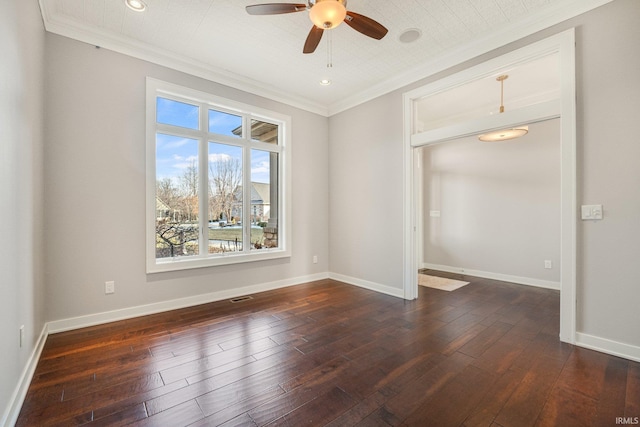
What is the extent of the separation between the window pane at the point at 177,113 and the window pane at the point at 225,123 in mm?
202

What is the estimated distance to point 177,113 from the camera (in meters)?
3.57

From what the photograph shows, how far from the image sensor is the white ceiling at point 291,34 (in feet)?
8.38

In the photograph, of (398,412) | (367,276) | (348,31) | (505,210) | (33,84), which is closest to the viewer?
(398,412)

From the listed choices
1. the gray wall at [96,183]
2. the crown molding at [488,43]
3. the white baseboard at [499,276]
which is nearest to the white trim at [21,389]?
the gray wall at [96,183]

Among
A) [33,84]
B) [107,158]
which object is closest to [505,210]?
[107,158]

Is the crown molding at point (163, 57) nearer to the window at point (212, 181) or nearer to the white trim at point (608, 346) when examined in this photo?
the window at point (212, 181)

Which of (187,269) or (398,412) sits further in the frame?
(187,269)

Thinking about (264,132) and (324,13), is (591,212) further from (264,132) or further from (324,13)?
(264,132)

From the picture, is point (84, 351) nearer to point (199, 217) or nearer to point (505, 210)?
point (199, 217)

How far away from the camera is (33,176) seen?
2.26m

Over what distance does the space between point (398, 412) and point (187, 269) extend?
2.91m

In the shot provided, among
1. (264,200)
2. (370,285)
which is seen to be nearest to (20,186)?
(264,200)

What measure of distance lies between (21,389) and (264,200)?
3.16 meters

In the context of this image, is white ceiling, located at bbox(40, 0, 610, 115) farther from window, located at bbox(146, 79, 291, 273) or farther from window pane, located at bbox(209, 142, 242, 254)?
window pane, located at bbox(209, 142, 242, 254)
